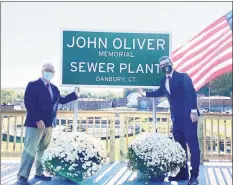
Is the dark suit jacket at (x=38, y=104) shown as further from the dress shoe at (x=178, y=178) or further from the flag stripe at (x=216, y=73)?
the flag stripe at (x=216, y=73)

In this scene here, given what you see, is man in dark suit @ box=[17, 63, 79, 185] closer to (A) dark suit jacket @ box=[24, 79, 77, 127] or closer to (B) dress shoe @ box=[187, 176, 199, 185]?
(A) dark suit jacket @ box=[24, 79, 77, 127]

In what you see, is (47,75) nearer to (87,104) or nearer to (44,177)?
(44,177)

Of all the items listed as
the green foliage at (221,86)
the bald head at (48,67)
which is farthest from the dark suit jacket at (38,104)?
the green foliage at (221,86)

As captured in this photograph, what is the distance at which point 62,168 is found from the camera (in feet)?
Answer: 12.0

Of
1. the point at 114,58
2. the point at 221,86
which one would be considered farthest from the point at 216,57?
the point at 221,86

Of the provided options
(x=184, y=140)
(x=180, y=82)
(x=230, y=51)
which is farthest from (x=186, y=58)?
(x=184, y=140)

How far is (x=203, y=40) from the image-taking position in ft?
15.1

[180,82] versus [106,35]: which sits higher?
[106,35]

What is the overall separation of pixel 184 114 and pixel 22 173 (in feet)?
6.93

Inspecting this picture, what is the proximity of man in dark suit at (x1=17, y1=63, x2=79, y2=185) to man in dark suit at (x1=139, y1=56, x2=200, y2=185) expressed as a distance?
146 centimetres

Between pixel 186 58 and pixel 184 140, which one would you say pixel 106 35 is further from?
pixel 184 140

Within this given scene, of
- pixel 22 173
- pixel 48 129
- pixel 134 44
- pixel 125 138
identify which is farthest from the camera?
pixel 125 138

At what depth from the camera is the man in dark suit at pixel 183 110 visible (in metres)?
3.76

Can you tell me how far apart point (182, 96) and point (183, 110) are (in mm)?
177
